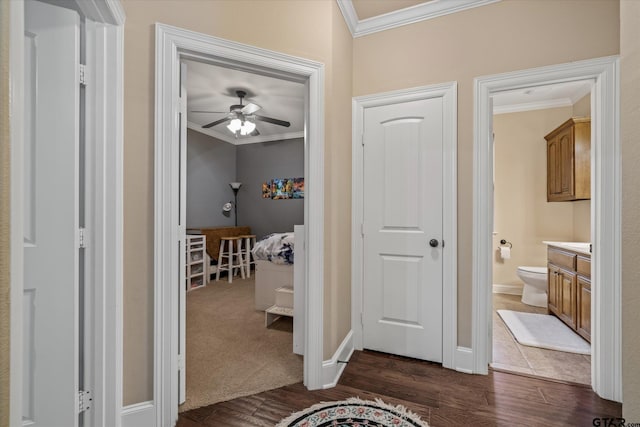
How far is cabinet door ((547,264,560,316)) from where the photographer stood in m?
3.20

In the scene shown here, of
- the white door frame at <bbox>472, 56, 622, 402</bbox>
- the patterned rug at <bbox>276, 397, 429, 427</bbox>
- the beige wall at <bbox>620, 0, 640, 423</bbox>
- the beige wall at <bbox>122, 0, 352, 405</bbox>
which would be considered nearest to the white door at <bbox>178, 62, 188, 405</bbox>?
the beige wall at <bbox>122, 0, 352, 405</bbox>

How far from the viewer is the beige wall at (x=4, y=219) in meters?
0.58

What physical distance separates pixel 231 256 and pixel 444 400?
421 cm

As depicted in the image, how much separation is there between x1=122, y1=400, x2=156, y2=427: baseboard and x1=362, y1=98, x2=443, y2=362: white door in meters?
1.59

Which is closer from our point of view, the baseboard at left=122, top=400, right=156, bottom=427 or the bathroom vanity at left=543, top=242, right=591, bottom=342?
the baseboard at left=122, top=400, right=156, bottom=427

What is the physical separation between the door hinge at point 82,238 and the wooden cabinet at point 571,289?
350 centimetres

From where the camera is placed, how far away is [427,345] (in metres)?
2.35

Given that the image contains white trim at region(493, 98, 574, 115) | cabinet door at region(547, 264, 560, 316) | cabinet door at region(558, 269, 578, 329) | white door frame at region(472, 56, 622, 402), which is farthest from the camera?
white trim at region(493, 98, 574, 115)

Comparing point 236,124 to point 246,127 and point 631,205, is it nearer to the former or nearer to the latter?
point 246,127

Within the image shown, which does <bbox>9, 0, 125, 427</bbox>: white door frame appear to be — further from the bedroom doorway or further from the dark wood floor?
the dark wood floor

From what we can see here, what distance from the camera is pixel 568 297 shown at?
2.93m

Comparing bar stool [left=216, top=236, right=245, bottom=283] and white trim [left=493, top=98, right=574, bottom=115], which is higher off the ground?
white trim [left=493, top=98, right=574, bottom=115]

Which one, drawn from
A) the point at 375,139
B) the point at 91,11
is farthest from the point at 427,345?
the point at 91,11

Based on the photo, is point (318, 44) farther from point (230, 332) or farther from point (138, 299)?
point (230, 332)
